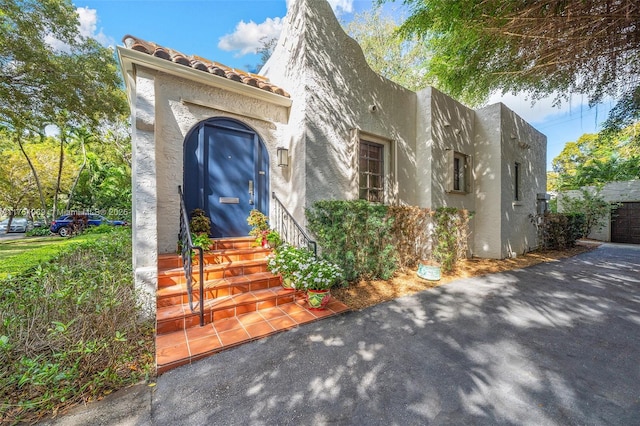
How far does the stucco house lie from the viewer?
400 centimetres

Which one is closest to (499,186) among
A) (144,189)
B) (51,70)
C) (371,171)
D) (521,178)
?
(521,178)

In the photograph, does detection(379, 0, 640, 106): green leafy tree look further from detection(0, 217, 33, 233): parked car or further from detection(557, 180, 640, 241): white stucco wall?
detection(0, 217, 33, 233): parked car

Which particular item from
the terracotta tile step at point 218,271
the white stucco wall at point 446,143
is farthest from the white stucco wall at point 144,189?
the white stucco wall at point 446,143

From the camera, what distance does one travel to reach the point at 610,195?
13.1 meters

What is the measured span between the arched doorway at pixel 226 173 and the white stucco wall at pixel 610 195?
16.4 m

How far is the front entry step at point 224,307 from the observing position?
8.98 ft

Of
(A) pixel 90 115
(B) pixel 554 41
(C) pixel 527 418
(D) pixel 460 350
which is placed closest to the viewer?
(C) pixel 527 418

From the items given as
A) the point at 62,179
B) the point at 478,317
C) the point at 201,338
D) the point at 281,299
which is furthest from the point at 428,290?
the point at 62,179

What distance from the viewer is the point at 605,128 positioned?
7.53 m

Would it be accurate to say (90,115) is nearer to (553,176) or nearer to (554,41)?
(554,41)

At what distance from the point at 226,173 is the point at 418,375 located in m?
4.43

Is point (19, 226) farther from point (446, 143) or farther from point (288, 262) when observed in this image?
point (446, 143)

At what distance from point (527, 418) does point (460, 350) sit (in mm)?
890

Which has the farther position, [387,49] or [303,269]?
[387,49]
